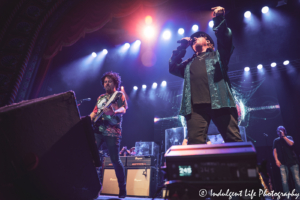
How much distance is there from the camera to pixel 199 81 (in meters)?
1.96

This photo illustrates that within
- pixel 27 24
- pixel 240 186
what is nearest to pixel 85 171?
pixel 240 186

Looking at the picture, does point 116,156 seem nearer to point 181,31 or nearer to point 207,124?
point 207,124

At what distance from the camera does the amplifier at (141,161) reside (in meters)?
5.01

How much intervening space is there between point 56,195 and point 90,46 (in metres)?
7.87

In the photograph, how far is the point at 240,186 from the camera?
916mm

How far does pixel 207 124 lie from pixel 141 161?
12.4 ft

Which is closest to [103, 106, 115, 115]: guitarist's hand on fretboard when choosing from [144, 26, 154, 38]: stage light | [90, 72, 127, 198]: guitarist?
[90, 72, 127, 198]: guitarist

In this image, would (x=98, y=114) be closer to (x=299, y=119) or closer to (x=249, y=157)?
(x=249, y=157)

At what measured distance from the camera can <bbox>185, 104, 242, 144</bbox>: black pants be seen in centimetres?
163

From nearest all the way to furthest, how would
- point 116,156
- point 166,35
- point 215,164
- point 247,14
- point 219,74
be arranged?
point 215,164 < point 219,74 < point 116,156 < point 247,14 < point 166,35

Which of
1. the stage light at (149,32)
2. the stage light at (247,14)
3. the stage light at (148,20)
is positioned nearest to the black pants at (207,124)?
the stage light at (148,20)

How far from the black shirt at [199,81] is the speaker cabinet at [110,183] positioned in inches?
160

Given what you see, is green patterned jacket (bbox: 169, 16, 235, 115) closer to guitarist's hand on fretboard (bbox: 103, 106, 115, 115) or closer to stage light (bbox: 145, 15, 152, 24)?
guitarist's hand on fretboard (bbox: 103, 106, 115, 115)

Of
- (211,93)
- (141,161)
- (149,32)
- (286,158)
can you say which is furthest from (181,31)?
(211,93)
